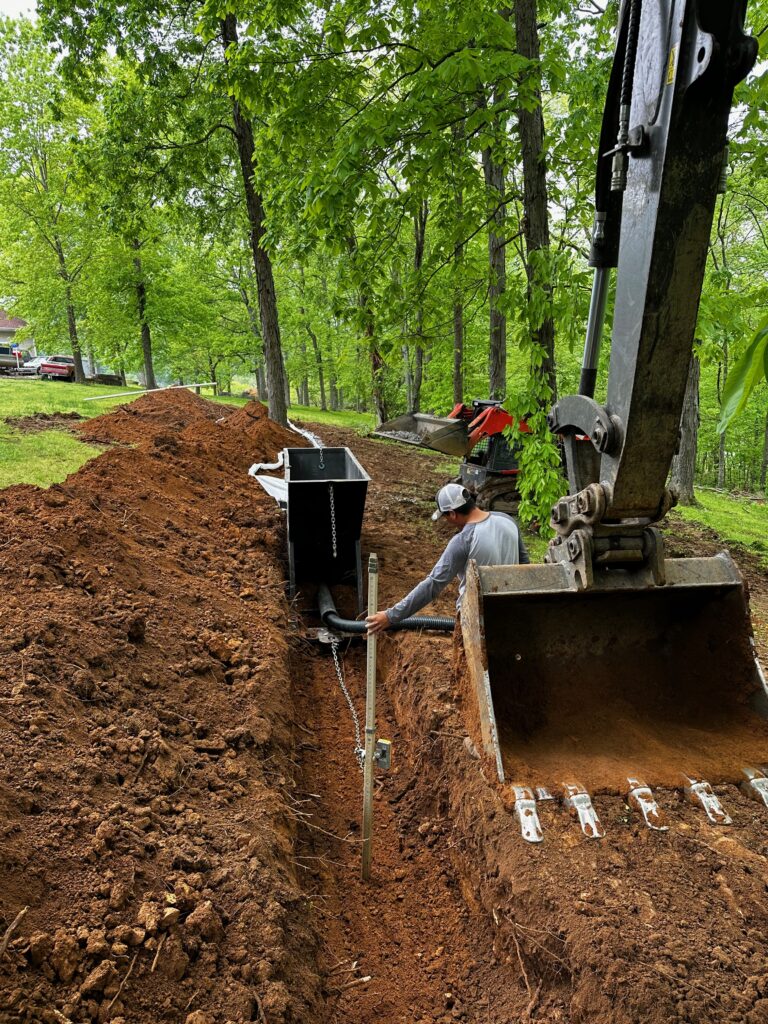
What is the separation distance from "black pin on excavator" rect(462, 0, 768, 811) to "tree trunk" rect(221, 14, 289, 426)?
33.6 feet

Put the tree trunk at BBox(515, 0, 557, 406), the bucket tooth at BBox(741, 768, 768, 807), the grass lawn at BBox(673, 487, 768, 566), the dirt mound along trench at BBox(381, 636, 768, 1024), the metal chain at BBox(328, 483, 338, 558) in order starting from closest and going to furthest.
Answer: the dirt mound along trench at BBox(381, 636, 768, 1024)
the bucket tooth at BBox(741, 768, 768, 807)
the tree trunk at BBox(515, 0, 557, 406)
the metal chain at BBox(328, 483, 338, 558)
the grass lawn at BBox(673, 487, 768, 566)

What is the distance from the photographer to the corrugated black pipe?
241 inches

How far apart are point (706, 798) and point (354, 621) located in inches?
159

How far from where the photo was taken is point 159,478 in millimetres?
8227

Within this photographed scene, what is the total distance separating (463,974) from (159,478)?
6.64m

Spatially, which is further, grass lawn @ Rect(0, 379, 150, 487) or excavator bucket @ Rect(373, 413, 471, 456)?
excavator bucket @ Rect(373, 413, 471, 456)

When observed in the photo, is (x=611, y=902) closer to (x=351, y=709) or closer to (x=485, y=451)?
(x=351, y=709)

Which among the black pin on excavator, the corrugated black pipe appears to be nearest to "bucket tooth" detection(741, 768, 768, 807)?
the black pin on excavator

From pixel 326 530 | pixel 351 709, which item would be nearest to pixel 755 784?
pixel 351 709

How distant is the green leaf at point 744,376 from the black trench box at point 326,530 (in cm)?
619

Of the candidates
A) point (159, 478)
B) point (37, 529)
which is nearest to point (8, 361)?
point (159, 478)

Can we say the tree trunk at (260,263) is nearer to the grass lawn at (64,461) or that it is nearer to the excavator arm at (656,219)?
the grass lawn at (64,461)

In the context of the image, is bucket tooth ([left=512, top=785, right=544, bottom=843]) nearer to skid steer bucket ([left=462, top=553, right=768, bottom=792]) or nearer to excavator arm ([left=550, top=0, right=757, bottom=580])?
skid steer bucket ([left=462, top=553, right=768, bottom=792])

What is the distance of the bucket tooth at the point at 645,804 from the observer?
322 cm
